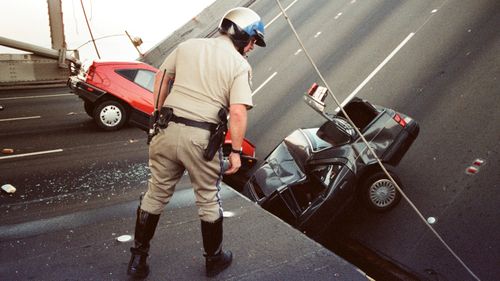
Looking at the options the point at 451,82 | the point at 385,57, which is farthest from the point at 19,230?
the point at 385,57

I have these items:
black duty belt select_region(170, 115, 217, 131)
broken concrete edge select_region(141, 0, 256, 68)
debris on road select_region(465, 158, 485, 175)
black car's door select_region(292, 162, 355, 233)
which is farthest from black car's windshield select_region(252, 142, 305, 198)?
broken concrete edge select_region(141, 0, 256, 68)

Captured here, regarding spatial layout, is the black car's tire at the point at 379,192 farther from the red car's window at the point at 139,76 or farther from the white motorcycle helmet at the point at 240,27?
the red car's window at the point at 139,76

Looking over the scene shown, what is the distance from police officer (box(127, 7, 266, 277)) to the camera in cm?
301

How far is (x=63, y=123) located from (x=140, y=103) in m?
2.30

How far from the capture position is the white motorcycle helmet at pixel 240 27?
3.16m

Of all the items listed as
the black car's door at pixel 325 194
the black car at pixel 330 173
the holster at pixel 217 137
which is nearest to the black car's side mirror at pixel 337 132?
the black car at pixel 330 173

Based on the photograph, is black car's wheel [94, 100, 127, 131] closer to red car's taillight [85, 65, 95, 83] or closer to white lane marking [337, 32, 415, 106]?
red car's taillight [85, 65, 95, 83]

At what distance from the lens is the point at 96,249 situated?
4.05 metres

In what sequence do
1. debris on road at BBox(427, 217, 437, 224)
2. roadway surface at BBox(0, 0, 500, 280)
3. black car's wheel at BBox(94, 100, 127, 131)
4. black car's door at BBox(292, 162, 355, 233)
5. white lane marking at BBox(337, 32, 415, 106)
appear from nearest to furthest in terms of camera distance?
black car's door at BBox(292, 162, 355, 233) < roadway surface at BBox(0, 0, 500, 280) < debris on road at BBox(427, 217, 437, 224) < black car's wheel at BBox(94, 100, 127, 131) < white lane marking at BBox(337, 32, 415, 106)

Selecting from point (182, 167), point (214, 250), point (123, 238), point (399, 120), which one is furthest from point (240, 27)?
point (399, 120)

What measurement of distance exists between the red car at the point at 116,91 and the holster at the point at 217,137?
256 inches

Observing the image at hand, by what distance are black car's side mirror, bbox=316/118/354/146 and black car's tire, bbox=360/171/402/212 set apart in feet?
2.12

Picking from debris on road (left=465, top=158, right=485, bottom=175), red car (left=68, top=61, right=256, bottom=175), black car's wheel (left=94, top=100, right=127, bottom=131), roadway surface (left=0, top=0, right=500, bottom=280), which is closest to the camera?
roadway surface (left=0, top=0, right=500, bottom=280)

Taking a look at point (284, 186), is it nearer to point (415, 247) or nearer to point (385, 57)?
point (415, 247)
